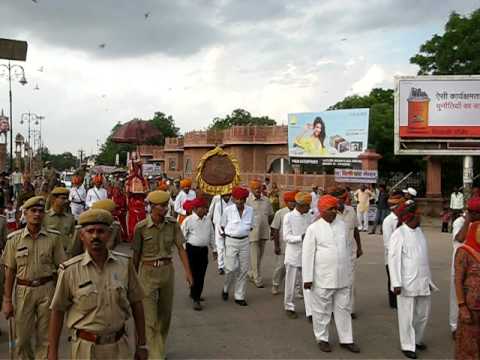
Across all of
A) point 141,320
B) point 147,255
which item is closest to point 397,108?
point 147,255

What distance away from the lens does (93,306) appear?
3090 mm

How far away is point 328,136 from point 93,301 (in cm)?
2622

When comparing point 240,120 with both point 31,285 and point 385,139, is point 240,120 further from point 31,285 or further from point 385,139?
point 31,285

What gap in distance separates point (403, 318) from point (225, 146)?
122ft

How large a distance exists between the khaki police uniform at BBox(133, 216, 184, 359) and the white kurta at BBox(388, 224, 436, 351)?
2347 millimetres

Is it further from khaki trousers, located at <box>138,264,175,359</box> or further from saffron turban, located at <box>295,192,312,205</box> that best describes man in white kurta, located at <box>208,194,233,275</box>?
khaki trousers, located at <box>138,264,175,359</box>

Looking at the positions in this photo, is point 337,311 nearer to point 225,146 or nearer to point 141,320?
point 141,320

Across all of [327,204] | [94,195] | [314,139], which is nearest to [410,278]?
[327,204]

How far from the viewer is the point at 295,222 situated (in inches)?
298

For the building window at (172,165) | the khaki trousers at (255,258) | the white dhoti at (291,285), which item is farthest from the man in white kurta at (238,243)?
the building window at (172,165)

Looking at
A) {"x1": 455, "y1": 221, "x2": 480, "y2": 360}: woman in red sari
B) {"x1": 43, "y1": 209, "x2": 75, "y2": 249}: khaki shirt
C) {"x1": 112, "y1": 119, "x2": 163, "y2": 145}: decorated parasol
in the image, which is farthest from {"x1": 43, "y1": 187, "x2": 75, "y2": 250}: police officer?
{"x1": 112, "y1": 119, "x2": 163, "y2": 145}: decorated parasol

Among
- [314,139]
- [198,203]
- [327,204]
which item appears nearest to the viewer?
[327,204]

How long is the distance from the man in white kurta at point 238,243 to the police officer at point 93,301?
460 cm

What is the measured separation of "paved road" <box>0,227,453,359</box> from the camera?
5.68 m
